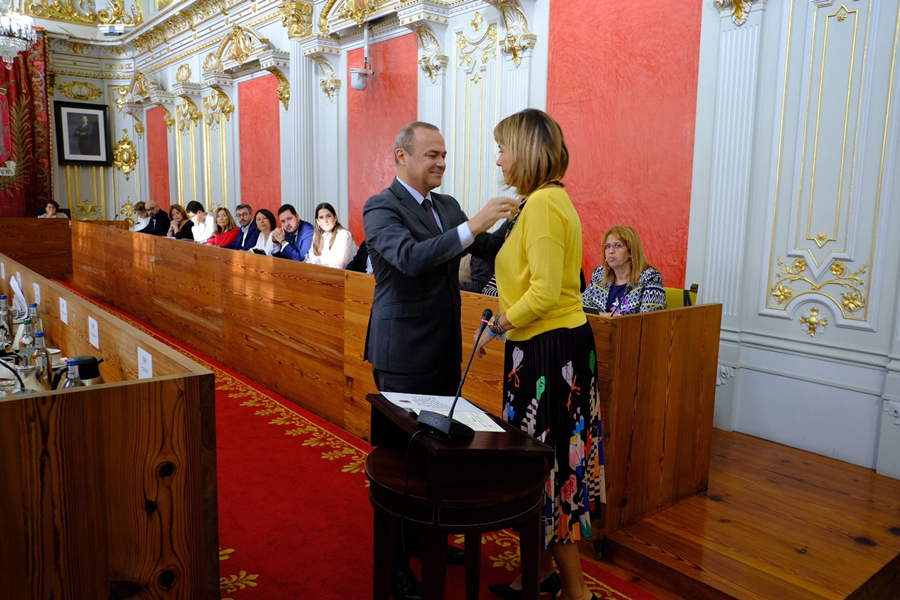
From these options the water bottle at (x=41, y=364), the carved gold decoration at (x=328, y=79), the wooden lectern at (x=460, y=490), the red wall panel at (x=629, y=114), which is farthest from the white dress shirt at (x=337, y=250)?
the wooden lectern at (x=460, y=490)

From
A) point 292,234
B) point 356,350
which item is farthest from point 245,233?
point 356,350

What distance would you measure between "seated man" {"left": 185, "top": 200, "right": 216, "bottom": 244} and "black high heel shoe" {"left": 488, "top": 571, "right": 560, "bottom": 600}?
6.73 meters

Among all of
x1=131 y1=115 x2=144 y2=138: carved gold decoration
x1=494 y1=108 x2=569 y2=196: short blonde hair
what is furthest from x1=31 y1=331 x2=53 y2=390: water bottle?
x1=131 y1=115 x2=144 y2=138: carved gold decoration

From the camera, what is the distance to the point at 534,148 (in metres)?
1.85

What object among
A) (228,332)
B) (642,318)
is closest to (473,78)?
(228,332)

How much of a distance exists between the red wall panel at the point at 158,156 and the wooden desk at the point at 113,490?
36.5 feet

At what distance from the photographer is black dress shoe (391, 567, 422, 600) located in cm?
209

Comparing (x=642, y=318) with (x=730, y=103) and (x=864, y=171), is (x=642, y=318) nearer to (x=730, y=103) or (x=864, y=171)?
(x=864, y=171)

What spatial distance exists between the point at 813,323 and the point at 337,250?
3.34 meters

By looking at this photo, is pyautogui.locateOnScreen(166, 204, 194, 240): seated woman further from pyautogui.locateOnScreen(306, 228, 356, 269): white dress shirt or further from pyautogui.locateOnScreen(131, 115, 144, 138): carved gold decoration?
pyautogui.locateOnScreen(131, 115, 144, 138): carved gold decoration

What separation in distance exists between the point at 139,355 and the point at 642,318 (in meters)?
1.68

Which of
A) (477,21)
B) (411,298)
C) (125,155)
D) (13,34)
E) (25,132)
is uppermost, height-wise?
(13,34)

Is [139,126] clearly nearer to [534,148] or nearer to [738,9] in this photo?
[738,9]

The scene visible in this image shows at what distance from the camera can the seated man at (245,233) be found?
6.48 metres
